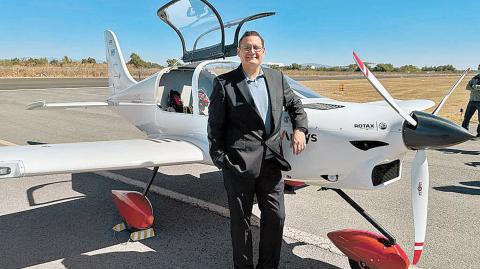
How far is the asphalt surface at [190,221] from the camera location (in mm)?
3367

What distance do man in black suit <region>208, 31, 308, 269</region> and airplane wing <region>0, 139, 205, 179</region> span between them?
130cm

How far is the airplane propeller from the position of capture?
100 inches

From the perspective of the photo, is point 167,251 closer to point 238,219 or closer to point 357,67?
point 238,219

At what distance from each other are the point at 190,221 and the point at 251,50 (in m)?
2.40

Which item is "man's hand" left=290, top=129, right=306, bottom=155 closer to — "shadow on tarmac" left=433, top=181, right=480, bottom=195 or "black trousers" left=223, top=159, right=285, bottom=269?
"black trousers" left=223, top=159, right=285, bottom=269

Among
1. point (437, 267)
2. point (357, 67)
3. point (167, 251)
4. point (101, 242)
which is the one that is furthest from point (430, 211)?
point (101, 242)

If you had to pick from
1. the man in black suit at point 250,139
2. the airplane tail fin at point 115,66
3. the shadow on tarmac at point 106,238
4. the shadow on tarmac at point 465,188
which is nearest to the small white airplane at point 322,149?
the shadow on tarmac at point 106,238

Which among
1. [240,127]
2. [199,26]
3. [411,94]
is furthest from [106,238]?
[411,94]

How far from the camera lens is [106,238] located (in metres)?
3.79

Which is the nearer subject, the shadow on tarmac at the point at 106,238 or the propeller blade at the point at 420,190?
the propeller blade at the point at 420,190

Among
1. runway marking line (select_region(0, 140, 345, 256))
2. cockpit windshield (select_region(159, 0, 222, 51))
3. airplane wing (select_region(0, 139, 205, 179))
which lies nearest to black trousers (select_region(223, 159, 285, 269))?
runway marking line (select_region(0, 140, 345, 256))

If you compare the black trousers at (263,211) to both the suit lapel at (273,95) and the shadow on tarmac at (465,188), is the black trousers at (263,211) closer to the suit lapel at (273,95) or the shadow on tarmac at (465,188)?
the suit lapel at (273,95)

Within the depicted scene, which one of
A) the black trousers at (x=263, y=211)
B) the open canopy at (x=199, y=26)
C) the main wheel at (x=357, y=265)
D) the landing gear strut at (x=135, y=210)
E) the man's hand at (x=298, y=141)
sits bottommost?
the main wheel at (x=357, y=265)

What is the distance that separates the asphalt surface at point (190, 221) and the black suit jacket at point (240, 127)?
826mm
